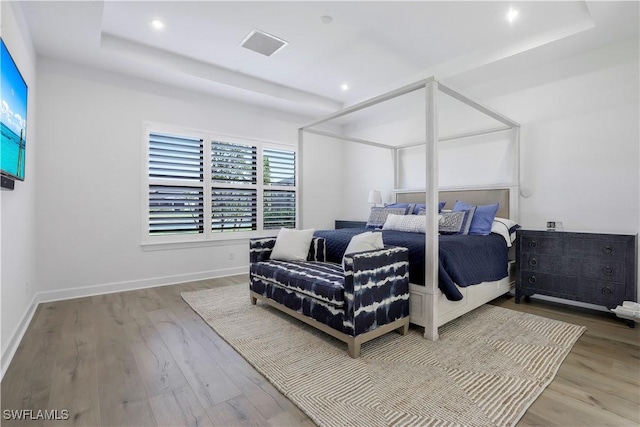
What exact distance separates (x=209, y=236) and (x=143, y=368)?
2.63 m

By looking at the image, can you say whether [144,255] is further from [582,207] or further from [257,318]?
[582,207]

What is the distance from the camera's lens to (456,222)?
342 cm

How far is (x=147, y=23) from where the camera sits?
118 inches

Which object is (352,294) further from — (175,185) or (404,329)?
(175,185)

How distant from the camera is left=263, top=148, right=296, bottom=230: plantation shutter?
5137 mm

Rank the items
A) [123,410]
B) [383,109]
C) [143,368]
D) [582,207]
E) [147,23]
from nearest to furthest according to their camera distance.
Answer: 1. [123,410]
2. [143,368]
3. [147,23]
4. [582,207]
5. [383,109]

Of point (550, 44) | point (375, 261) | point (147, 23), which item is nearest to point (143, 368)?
point (375, 261)

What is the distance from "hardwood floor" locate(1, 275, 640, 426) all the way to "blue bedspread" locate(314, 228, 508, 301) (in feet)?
2.58

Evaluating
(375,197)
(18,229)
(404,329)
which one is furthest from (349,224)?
(18,229)

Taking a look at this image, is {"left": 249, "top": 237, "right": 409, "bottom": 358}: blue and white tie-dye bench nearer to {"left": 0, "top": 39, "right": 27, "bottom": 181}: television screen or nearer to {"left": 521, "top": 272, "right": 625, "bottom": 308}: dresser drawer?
{"left": 521, "top": 272, "right": 625, "bottom": 308}: dresser drawer

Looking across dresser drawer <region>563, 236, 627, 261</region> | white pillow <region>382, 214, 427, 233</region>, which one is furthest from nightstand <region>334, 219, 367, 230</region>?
dresser drawer <region>563, 236, 627, 261</region>

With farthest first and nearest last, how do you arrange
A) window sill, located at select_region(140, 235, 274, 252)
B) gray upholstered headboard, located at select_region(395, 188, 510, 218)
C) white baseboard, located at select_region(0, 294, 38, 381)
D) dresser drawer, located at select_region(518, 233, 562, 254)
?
window sill, located at select_region(140, 235, 274, 252), gray upholstered headboard, located at select_region(395, 188, 510, 218), dresser drawer, located at select_region(518, 233, 562, 254), white baseboard, located at select_region(0, 294, 38, 381)

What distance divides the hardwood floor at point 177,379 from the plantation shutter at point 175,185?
5.15ft

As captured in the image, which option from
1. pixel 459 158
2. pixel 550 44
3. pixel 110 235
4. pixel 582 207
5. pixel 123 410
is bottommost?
pixel 123 410
